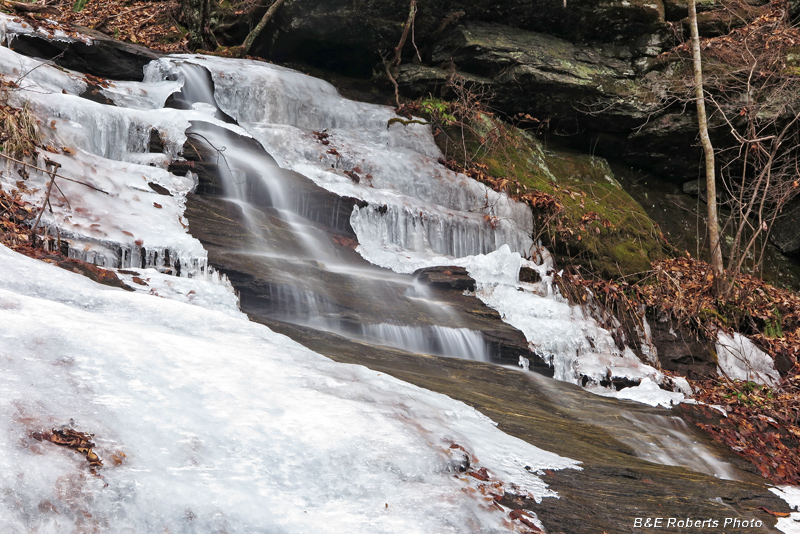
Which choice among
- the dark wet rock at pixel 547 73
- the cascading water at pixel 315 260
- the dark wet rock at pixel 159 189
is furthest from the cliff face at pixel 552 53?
the dark wet rock at pixel 159 189

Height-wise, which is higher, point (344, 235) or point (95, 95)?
point (95, 95)

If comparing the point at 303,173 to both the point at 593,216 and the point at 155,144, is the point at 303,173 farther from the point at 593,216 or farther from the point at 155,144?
the point at 593,216

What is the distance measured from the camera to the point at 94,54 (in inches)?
324

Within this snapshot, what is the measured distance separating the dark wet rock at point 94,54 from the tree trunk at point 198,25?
178 cm

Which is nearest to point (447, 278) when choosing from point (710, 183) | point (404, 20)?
point (710, 183)

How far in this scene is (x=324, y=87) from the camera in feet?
32.6

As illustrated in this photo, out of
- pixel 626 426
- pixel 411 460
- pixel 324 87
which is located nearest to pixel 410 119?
pixel 324 87

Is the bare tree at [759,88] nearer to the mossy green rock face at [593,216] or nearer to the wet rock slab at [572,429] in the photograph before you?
the mossy green rock face at [593,216]

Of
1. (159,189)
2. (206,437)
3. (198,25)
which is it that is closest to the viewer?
(206,437)

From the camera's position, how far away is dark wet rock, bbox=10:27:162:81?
7902 millimetres

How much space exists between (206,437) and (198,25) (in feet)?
33.3

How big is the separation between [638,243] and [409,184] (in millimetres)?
3915

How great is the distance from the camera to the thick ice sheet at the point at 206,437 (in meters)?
1.79

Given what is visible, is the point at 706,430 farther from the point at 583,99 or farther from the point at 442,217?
the point at 583,99
